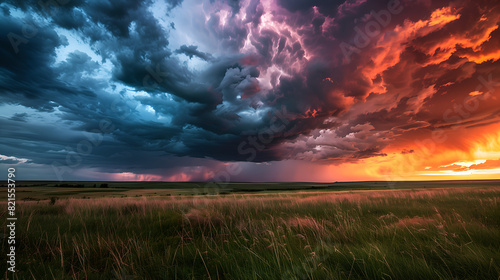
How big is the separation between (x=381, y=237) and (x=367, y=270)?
5.66 ft

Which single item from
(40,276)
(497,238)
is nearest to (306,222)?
(497,238)

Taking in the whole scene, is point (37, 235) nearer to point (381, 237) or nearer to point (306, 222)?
point (306, 222)

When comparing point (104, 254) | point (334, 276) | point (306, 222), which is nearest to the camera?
point (334, 276)

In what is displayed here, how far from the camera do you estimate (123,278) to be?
2.49 metres

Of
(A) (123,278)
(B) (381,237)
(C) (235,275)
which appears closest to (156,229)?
(A) (123,278)

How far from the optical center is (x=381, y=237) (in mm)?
3900

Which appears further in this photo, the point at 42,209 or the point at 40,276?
the point at 42,209

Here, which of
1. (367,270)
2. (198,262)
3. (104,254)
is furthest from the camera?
(104,254)

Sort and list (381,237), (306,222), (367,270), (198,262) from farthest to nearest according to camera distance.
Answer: (306,222) → (381,237) → (198,262) → (367,270)

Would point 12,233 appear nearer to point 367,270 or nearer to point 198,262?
point 198,262

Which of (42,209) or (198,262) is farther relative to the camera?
(42,209)

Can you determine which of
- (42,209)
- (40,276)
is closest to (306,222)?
(40,276)

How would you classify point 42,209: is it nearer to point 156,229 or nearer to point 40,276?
point 156,229

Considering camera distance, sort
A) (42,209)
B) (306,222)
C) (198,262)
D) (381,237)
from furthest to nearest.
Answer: (42,209)
(306,222)
(381,237)
(198,262)
